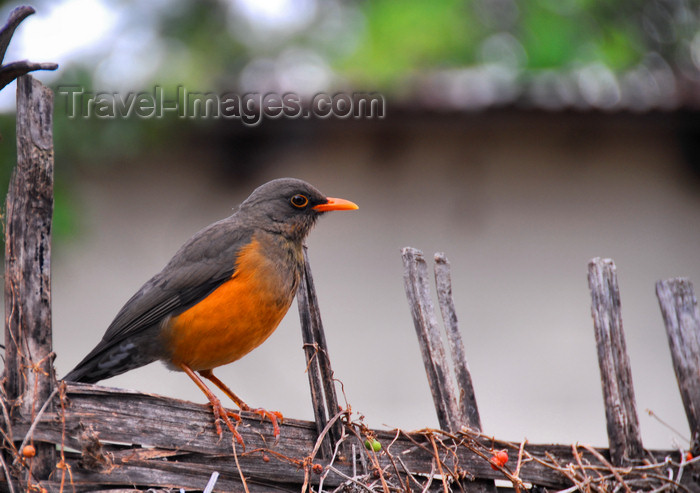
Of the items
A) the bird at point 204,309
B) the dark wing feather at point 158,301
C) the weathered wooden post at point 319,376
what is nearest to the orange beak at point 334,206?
→ the bird at point 204,309

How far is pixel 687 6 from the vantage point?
44.5 feet

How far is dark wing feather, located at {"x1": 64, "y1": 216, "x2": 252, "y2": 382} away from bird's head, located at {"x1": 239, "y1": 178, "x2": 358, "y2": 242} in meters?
0.29

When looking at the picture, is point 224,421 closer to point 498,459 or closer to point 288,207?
point 498,459

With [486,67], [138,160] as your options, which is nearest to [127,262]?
[138,160]

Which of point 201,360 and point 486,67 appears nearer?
point 201,360

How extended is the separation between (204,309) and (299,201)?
1.04 metres

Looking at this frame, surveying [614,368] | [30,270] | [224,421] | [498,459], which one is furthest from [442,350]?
[30,270]

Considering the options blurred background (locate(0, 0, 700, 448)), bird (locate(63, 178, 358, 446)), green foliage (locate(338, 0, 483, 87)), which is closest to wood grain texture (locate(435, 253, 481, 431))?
bird (locate(63, 178, 358, 446))

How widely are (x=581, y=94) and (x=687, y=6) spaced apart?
7.64 meters

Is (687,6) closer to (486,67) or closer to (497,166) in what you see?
(486,67)

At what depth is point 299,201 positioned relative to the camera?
189 inches

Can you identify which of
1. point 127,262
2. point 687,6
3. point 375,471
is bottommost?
point 375,471

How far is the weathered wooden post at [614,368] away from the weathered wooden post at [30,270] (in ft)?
8.03

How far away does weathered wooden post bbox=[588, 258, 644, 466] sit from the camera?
3.74 m
